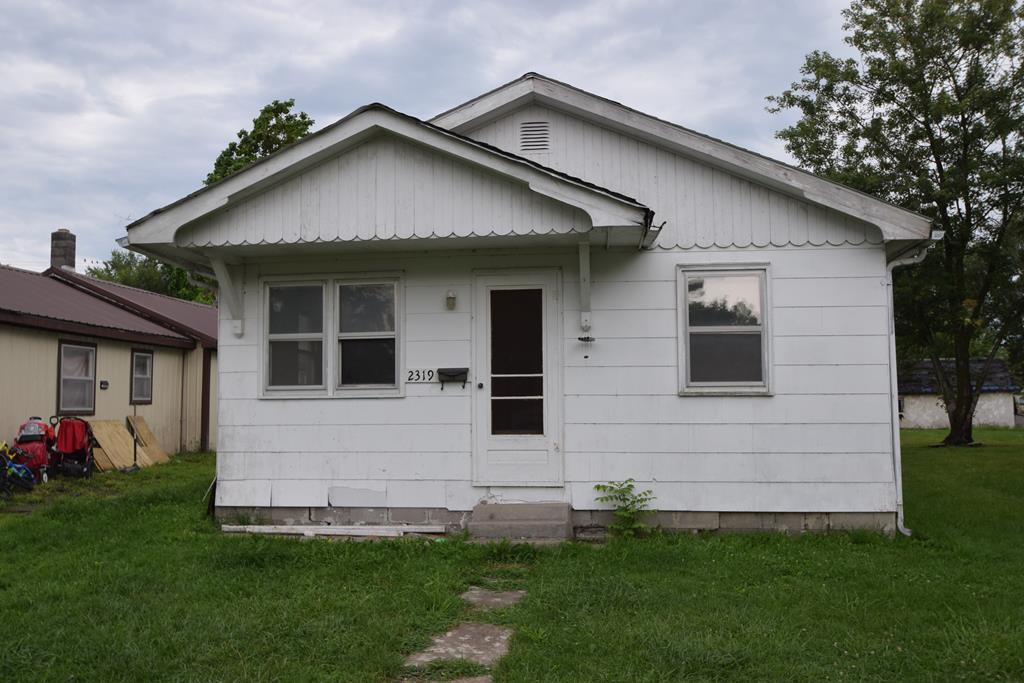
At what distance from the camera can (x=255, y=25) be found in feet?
41.0

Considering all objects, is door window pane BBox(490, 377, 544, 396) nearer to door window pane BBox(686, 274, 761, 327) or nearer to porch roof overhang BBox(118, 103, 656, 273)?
porch roof overhang BBox(118, 103, 656, 273)

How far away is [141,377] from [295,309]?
32.2 feet

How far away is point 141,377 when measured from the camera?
16.0 metres

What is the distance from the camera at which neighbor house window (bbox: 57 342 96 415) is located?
13.5 metres

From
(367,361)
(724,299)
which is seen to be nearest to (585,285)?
(724,299)

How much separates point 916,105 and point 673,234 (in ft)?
47.9

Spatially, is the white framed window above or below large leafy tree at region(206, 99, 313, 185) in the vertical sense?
below

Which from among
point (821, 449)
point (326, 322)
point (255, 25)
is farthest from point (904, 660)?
point (255, 25)

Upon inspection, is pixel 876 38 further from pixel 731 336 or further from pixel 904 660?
pixel 904 660

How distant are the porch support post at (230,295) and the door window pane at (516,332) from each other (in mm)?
2494

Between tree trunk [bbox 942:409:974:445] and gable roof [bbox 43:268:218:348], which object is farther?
tree trunk [bbox 942:409:974:445]

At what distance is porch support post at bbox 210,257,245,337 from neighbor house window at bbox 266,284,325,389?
265mm

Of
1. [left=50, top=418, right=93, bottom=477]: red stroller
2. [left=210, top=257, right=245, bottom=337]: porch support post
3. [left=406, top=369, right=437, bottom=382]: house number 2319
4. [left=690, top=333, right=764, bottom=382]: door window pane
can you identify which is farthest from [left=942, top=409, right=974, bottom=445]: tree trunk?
[left=50, top=418, right=93, bottom=477]: red stroller

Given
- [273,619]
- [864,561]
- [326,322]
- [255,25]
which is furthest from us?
[255,25]
